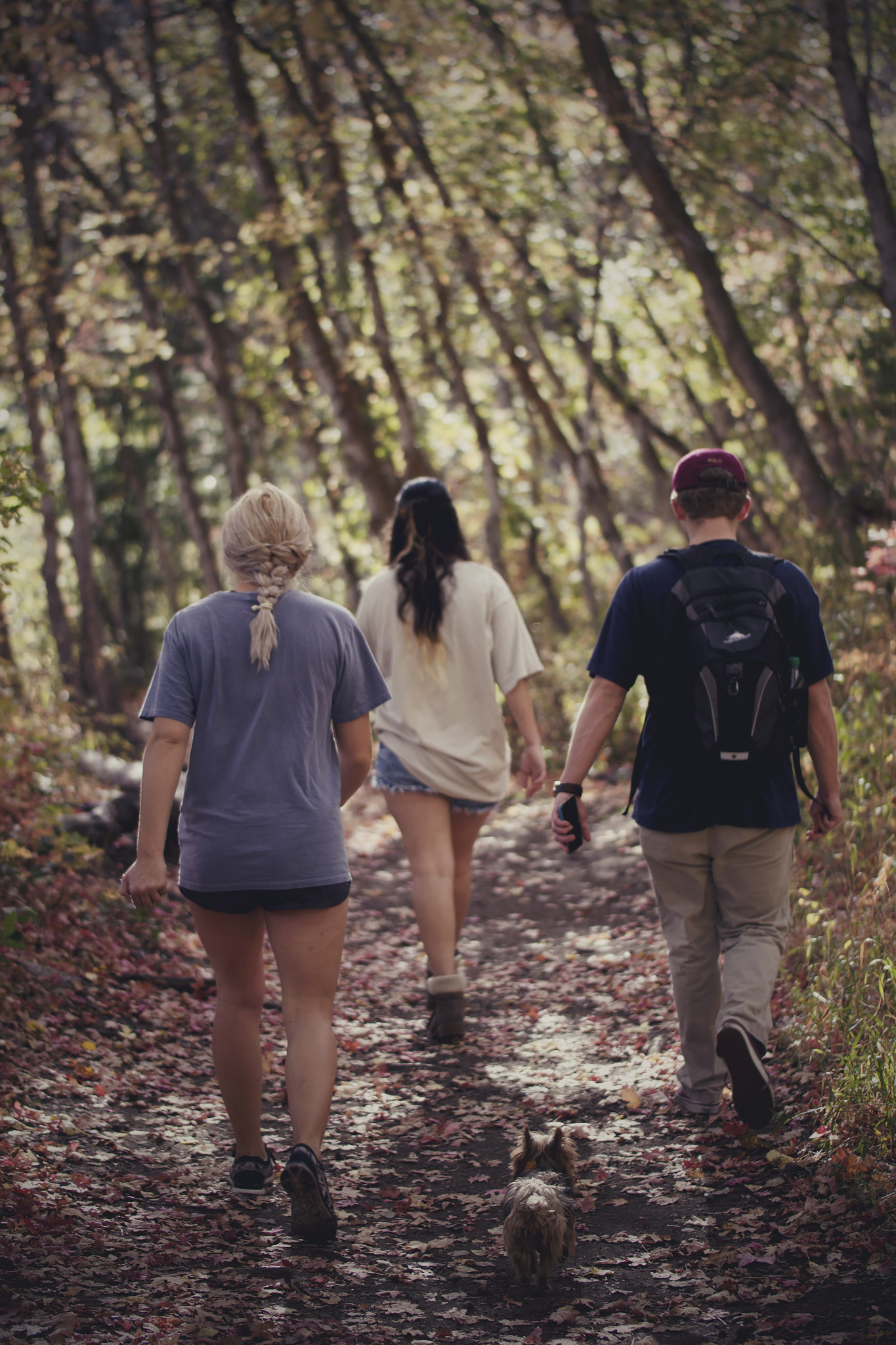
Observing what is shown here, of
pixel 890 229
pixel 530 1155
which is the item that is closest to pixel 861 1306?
pixel 530 1155

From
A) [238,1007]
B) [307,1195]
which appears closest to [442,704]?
[238,1007]

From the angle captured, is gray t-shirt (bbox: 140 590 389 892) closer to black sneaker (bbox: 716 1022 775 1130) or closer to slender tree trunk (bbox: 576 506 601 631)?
black sneaker (bbox: 716 1022 775 1130)

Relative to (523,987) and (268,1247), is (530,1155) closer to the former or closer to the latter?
(268,1247)

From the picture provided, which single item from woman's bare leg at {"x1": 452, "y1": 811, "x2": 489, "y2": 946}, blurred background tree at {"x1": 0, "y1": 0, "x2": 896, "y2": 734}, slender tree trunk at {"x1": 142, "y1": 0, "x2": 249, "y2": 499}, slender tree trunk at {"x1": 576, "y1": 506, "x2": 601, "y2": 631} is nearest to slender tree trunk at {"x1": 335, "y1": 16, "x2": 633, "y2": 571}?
blurred background tree at {"x1": 0, "y1": 0, "x2": 896, "y2": 734}

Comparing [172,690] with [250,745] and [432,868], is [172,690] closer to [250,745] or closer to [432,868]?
[250,745]

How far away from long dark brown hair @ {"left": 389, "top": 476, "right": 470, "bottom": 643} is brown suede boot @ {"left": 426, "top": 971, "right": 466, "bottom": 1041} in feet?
5.43

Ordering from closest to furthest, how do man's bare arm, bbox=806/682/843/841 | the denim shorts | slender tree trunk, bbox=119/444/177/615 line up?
man's bare arm, bbox=806/682/843/841
the denim shorts
slender tree trunk, bbox=119/444/177/615

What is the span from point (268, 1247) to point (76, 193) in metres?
16.3

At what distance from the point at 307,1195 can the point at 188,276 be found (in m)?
13.8

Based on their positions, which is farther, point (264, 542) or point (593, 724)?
point (593, 724)

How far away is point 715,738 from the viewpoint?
3.79m

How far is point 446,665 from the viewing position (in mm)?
5531

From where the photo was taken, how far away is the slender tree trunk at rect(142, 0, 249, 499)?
46.7 feet

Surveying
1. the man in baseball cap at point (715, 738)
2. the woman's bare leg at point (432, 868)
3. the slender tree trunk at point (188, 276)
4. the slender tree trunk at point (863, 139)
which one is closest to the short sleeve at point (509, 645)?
the woman's bare leg at point (432, 868)
